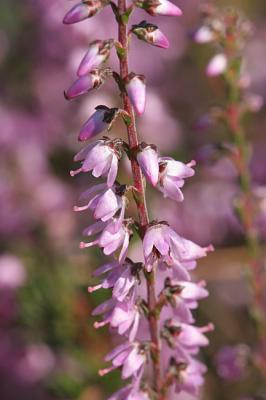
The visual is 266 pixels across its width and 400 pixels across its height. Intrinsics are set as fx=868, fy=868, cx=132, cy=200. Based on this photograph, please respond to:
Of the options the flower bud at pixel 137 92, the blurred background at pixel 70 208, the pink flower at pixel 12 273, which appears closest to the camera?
the flower bud at pixel 137 92

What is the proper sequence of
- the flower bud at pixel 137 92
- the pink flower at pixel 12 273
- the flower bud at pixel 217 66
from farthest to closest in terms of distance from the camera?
1. the pink flower at pixel 12 273
2. the flower bud at pixel 217 66
3. the flower bud at pixel 137 92

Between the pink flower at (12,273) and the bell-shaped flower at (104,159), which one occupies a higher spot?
the bell-shaped flower at (104,159)

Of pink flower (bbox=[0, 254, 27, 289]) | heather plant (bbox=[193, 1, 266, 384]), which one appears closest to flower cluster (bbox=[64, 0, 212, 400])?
Answer: heather plant (bbox=[193, 1, 266, 384])

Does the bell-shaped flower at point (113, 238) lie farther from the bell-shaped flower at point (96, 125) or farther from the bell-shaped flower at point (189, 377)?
the bell-shaped flower at point (189, 377)

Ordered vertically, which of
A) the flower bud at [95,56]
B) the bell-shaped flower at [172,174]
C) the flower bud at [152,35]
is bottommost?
the bell-shaped flower at [172,174]

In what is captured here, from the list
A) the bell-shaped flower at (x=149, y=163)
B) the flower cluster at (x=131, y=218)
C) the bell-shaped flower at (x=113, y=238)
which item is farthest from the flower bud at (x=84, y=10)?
the bell-shaped flower at (x=113, y=238)

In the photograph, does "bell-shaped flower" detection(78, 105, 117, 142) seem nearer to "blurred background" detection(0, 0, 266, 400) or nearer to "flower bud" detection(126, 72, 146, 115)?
"flower bud" detection(126, 72, 146, 115)

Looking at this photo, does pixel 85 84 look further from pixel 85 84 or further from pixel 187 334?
pixel 187 334
